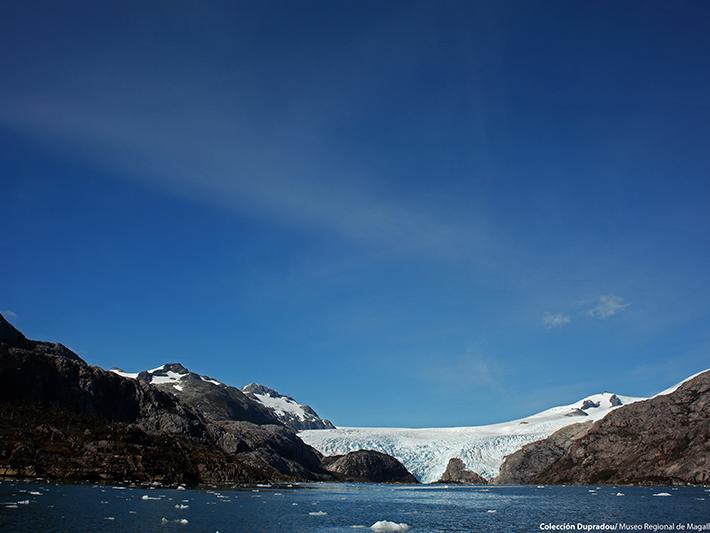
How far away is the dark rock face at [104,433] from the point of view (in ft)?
334

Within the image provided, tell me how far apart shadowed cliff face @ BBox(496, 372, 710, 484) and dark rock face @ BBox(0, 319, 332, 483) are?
78717 mm

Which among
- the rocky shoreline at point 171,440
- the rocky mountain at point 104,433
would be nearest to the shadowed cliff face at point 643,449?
the rocky shoreline at point 171,440

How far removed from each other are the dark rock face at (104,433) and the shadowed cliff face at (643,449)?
78.7 m

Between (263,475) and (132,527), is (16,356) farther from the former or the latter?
(132,527)

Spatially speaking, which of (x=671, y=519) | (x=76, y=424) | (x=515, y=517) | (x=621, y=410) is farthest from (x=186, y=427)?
(x=621, y=410)

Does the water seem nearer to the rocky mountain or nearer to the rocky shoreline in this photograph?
the rocky mountain

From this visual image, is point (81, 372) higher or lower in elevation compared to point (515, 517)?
higher

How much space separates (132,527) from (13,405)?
298ft

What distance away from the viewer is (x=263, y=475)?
465 ft

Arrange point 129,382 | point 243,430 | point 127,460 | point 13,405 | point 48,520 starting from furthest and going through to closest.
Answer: point 243,430, point 129,382, point 13,405, point 127,460, point 48,520

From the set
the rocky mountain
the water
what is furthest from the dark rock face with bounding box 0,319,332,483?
the water

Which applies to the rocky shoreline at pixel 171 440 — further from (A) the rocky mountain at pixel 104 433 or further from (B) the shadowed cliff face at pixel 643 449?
(B) the shadowed cliff face at pixel 643 449

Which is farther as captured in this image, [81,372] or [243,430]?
[243,430]

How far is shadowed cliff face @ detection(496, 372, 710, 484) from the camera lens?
15388 cm
